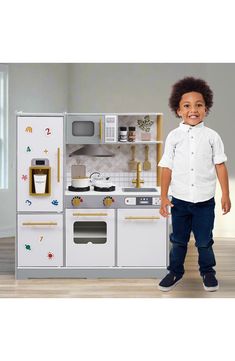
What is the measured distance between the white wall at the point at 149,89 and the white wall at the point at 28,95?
0.21 metres

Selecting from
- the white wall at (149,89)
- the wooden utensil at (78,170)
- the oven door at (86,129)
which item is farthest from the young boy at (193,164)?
the white wall at (149,89)

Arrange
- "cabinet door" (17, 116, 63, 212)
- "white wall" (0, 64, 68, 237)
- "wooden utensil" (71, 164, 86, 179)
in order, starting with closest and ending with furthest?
"cabinet door" (17, 116, 63, 212) → "wooden utensil" (71, 164, 86, 179) → "white wall" (0, 64, 68, 237)

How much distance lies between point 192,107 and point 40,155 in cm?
159

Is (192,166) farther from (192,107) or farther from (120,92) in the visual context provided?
(120,92)

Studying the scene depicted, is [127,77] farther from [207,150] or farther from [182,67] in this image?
[207,150]

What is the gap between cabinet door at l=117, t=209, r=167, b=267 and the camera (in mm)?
5820

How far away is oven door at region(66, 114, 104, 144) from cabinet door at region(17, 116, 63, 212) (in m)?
0.33

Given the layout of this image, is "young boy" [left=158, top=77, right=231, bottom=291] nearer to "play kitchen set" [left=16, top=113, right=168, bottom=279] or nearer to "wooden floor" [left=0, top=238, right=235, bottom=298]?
"wooden floor" [left=0, top=238, right=235, bottom=298]

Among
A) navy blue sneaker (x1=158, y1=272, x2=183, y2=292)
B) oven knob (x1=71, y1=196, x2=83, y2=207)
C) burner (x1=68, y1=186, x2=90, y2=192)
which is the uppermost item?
burner (x1=68, y1=186, x2=90, y2=192)

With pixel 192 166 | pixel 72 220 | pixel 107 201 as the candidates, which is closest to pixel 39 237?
pixel 72 220

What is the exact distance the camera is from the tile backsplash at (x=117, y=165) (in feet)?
20.9

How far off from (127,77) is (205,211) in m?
3.91

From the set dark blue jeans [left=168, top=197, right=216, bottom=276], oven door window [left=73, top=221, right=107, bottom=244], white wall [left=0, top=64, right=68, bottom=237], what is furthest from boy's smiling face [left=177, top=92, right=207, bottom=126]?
white wall [left=0, top=64, right=68, bottom=237]

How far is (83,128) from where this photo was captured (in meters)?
6.13
